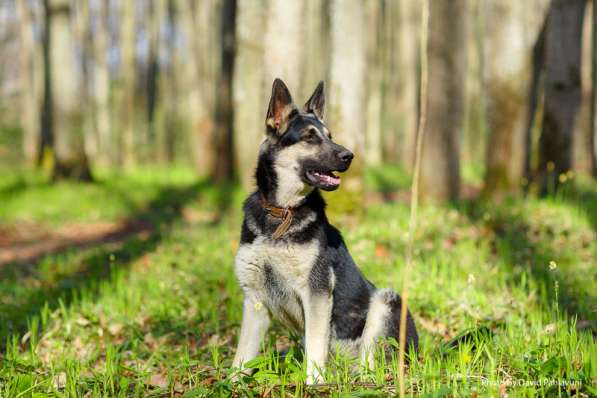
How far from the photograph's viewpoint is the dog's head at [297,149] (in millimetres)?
4035

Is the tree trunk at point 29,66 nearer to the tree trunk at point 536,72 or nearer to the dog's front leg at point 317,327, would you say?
the tree trunk at point 536,72

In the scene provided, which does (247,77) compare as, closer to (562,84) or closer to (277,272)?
(562,84)

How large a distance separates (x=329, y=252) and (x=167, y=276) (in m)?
3.12

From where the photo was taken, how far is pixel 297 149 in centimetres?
412

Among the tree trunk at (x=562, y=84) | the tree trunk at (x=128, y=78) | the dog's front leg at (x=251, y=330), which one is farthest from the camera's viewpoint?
the tree trunk at (x=128, y=78)

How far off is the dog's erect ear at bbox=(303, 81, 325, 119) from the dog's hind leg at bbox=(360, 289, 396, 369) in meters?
1.47

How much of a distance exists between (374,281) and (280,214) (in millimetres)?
2214

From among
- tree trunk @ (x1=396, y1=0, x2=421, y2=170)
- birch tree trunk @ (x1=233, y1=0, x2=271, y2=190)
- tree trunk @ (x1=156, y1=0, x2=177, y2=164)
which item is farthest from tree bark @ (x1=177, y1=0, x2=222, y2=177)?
tree trunk @ (x1=396, y1=0, x2=421, y2=170)

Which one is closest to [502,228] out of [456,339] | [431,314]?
[431,314]

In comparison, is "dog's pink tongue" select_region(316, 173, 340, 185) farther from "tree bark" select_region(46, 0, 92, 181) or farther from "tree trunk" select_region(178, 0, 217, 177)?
"tree trunk" select_region(178, 0, 217, 177)

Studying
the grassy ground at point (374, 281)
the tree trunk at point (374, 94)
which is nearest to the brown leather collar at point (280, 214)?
the grassy ground at point (374, 281)

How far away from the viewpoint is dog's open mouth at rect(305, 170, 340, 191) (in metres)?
3.99

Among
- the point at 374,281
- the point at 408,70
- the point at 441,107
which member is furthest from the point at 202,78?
the point at 374,281

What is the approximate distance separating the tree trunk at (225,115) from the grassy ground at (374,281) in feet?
20.4
